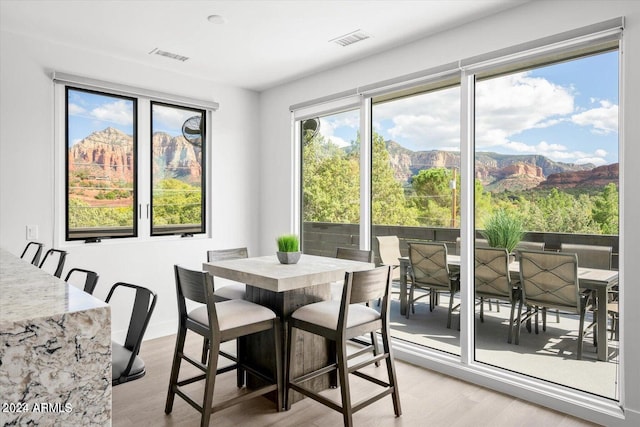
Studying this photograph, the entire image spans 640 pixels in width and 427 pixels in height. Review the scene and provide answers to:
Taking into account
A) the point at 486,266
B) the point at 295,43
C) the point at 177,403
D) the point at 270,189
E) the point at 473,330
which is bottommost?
the point at 177,403

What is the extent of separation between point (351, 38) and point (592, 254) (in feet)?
7.63

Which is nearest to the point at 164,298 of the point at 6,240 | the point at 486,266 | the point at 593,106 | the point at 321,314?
the point at 6,240

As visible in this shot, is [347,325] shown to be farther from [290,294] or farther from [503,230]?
[503,230]

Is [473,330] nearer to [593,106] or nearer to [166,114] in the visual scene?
[593,106]

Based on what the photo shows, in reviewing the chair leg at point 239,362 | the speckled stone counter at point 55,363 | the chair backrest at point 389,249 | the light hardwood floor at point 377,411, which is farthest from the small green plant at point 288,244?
the speckled stone counter at point 55,363

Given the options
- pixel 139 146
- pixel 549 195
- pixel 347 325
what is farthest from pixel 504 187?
pixel 139 146

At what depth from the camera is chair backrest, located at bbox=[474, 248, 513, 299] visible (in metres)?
3.05

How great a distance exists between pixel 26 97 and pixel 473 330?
392 cm

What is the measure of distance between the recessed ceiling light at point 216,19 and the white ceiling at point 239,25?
37 millimetres

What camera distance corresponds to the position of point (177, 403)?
271cm

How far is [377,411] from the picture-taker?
8.65 feet

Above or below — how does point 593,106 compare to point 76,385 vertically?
above

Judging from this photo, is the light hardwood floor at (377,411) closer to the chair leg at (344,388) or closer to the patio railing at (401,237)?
the chair leg at (344,388)

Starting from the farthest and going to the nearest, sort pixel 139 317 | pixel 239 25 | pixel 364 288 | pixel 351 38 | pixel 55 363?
pixel 351 38 < pixel 239 25 < pixel 364 288 < pixel 139 317 < pixel 55 363
